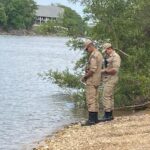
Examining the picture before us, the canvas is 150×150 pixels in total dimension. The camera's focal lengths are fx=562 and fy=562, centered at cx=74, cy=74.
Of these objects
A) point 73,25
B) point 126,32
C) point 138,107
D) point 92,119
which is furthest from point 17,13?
point 92,119

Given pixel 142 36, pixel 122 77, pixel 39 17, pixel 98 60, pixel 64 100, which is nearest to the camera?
pixel 98 60

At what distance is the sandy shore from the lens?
11.0m

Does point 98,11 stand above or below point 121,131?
above

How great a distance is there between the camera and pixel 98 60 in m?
13.6

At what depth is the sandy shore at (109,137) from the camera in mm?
11000

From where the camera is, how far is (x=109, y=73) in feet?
45.6

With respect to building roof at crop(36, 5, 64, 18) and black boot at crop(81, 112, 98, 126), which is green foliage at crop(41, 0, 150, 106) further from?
building roof at crop(36, 5, 64, 18)

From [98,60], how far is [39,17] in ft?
506

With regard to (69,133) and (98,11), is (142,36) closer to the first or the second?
(98,11)

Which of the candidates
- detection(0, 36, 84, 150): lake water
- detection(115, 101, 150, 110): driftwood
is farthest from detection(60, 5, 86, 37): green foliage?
detection(115, 101, 150, 110): driftwood

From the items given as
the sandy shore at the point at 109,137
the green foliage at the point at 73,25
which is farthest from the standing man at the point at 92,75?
the green foliage at the point at 73,25

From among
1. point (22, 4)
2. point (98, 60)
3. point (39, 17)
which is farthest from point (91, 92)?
point (39, 17)

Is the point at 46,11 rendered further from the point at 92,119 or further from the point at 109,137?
the point at 109,137

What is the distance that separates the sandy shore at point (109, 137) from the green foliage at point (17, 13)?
120099mm
